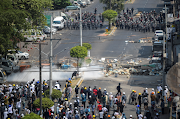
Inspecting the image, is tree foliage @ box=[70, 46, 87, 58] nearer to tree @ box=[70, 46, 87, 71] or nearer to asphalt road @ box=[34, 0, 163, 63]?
tree @ box=[70, 46, 87, 71]

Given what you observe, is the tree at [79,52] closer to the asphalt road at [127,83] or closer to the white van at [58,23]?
the asphalt road at [127,83]

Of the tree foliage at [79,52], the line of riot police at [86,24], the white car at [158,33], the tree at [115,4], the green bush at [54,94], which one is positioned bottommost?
the green bush at [54,94]

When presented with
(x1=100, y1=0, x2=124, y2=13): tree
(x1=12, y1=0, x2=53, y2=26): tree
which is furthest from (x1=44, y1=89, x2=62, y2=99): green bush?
(x1=100, y1=0, x2=124, y2=13): tree

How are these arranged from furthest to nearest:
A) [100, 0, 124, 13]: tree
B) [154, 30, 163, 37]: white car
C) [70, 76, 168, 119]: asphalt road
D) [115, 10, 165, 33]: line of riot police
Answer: [100, 0, 124, 13]: tree
[115, 10, 165, 33]: line of riot police
[154, 30, 163, 37]: white car
[70, 76, 168, 119]: asphalt road

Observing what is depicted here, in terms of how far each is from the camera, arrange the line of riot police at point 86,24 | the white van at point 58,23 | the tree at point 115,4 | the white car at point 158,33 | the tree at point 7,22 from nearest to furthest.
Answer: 1. the tree at point 7,22
2. the white car at point 158,33
3. the white van at point 58,23
4. the line of riot police at point 86,24
5. the tree at point 115,4

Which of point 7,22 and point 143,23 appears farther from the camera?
point 143,23

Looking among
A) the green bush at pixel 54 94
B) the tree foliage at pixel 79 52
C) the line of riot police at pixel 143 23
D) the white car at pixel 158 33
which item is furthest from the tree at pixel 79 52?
the line of riot police at pixel 143 23

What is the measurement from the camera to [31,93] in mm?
32125

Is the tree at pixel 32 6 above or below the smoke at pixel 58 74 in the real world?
above

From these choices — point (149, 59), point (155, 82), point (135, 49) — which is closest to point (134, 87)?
point (155, 82)

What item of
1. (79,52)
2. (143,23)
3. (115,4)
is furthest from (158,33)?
(79,52)

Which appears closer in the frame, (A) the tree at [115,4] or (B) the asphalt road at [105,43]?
(B) the asphalt road at [105,43]

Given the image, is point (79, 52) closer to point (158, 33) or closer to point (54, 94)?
point (54, 94)

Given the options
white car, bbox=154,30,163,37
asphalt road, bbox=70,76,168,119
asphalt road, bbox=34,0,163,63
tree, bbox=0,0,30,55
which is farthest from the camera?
white car, bbox=154,30,163,37
